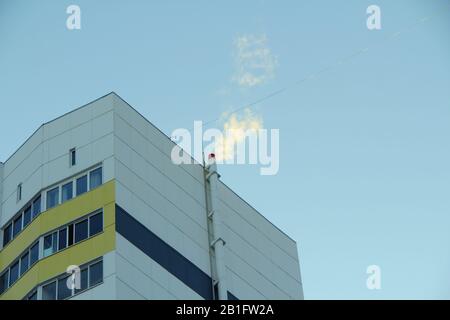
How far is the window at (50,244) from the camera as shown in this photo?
6612 cm

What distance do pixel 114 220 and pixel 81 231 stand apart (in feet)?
8.69

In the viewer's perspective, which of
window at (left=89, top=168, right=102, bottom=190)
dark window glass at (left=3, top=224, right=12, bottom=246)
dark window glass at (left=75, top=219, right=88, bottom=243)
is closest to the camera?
dark window glass at (left=75, top=219, right=88, bottom=243)

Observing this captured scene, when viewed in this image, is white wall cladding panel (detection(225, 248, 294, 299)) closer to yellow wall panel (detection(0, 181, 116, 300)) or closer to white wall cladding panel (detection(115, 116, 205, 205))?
white wall cladding panel (detection(115, 116, 205, 205))

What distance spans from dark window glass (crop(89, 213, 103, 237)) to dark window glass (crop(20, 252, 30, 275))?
4783mm

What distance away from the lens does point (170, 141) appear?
7356 centimetres

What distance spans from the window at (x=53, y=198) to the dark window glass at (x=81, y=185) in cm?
144

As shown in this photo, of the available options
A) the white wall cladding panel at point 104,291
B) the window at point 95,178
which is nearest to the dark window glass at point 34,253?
the window at point 95,178

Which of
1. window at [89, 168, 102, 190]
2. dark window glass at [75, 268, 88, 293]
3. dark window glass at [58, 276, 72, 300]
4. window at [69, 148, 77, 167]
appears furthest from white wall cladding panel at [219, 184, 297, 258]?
dark window glass at [58, 276, 72, 300]

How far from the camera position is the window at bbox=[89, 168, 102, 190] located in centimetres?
6694

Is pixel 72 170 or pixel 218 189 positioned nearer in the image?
pixel 72 170
